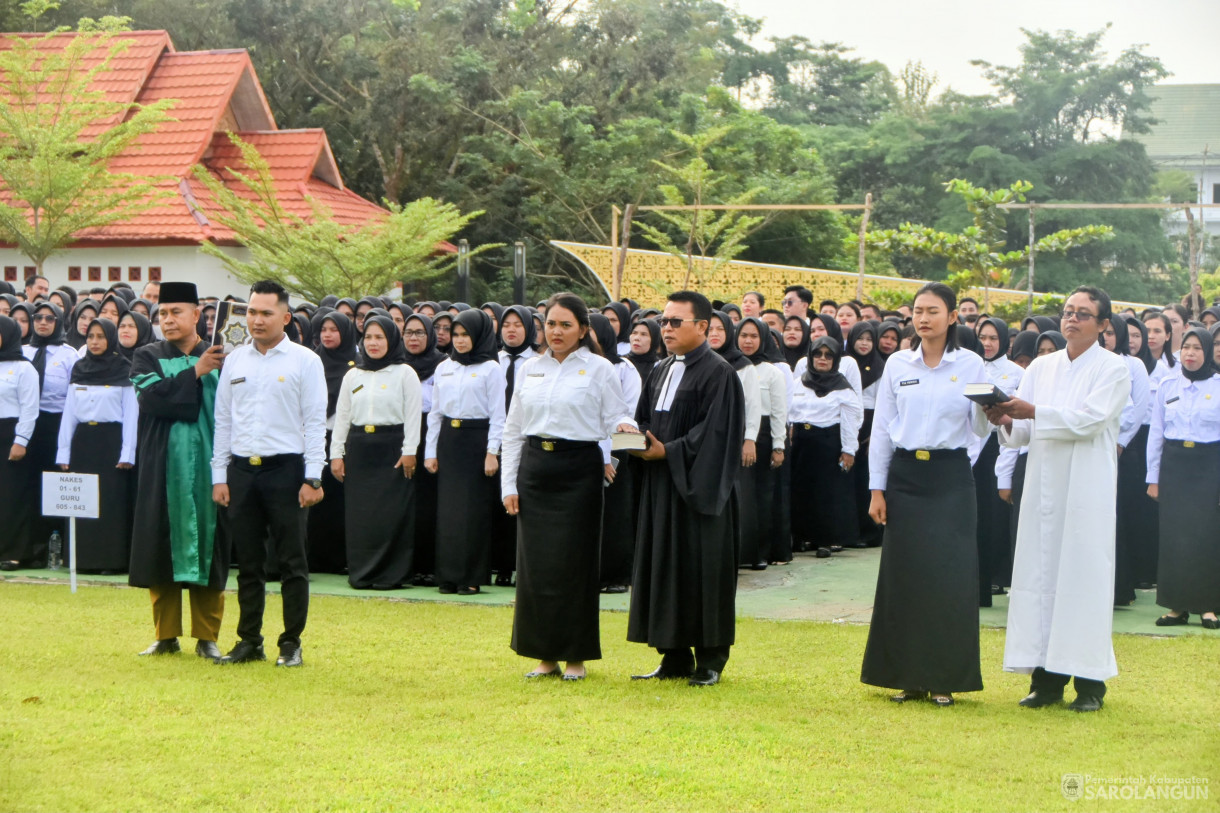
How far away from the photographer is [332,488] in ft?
38.0

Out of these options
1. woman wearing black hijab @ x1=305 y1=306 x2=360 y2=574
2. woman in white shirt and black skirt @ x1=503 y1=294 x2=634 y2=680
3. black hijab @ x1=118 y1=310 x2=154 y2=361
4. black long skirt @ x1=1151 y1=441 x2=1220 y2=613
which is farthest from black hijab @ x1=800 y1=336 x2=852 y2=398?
black hijab @ x1=118 y1=310 x2=154 y2=361

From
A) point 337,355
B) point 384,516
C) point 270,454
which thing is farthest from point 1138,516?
point 270,454

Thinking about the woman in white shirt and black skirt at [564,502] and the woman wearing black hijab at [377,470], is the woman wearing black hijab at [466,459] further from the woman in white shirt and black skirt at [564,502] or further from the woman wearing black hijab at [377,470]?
the woman in white shirt and black skirt at [564,502]

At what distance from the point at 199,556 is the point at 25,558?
4472 mm

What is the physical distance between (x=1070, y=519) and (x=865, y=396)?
6254mm

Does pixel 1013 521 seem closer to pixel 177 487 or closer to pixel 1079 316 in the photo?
pixel 1079 316

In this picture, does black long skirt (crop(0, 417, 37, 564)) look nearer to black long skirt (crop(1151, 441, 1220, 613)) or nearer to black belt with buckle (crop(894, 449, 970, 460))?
black belt with buckle (crop(894, 449, 970, 460))

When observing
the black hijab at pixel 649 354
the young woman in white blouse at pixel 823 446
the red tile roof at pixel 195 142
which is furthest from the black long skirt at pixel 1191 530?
the red tile roof at pixel 195 142

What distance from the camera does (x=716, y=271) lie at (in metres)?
22.5

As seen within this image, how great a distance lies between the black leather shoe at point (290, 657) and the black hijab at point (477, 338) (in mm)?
3434

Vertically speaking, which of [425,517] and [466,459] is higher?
[466,459]

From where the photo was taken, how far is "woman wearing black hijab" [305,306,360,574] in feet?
37.4

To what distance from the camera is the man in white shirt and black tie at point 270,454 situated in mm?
7414

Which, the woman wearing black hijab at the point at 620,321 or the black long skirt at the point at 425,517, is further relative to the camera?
the woman wearing black hijab at the point at 620,321
